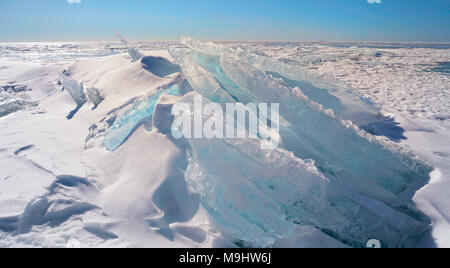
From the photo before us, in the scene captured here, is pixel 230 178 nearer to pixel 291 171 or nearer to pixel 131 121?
pixel 291 171

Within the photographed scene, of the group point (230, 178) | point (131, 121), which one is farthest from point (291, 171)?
point (131, 121)

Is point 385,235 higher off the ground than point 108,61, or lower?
lower

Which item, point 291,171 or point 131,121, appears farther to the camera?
point 131,121

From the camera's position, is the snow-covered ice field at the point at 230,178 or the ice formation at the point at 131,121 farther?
the ice formation at the point at 131,121

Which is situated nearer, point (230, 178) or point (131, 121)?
point (230, 178)

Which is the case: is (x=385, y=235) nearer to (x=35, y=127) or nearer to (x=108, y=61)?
(x=35, y=127)

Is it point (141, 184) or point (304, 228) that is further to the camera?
point (141, 184)

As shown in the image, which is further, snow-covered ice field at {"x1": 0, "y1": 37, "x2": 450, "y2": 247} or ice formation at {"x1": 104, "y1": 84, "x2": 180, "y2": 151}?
ice formation at {"x1": 104, "y1": 84, "x2": 180, "y2": 151}

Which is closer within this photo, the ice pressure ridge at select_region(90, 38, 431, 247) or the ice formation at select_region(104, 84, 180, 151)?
the ice pressure ridge at select_region(90, 38, 431, 247)

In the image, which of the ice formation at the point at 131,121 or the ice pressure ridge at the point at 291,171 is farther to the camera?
the ice formation at the point at 131,121

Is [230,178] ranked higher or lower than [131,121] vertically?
lower
